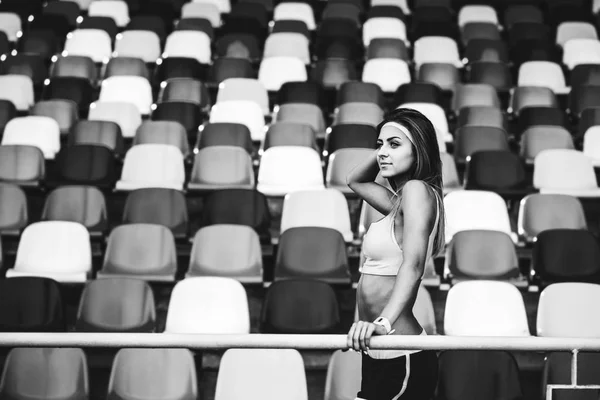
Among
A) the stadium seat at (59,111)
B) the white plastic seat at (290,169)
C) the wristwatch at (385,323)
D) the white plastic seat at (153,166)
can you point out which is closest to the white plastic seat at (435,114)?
the white plastic seat at (290,169)

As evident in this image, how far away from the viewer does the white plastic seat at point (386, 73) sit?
595 centimetres

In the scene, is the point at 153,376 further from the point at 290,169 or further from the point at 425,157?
the point at 290,169

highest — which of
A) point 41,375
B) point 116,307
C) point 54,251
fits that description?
point 54,251

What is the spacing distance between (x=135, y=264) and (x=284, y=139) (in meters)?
1.36

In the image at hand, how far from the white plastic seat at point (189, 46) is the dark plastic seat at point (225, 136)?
1.37 meters

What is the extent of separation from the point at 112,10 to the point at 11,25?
784 millimetres

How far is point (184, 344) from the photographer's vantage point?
1.74 metres

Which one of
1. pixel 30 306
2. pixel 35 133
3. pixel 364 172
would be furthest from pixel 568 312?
pixel 35 133

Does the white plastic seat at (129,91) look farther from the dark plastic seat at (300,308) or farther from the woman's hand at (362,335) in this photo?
the woman's hand at (362,335)

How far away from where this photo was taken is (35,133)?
16.4 feet

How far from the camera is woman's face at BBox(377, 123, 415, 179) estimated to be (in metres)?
1.74

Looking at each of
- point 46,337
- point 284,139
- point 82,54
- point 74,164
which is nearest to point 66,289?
point 74,164

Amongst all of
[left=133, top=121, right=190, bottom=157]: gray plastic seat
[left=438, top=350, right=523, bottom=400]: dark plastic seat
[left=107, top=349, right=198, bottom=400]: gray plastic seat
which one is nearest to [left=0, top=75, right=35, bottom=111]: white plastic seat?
[left=133, top=121, right=190, bottom=157]: gray plastic seat

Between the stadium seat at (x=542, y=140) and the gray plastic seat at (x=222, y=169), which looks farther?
the stadium seat at (x=542, y=140)
